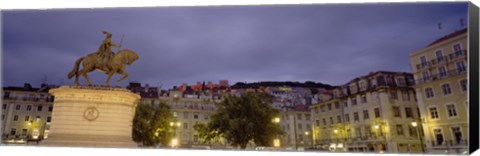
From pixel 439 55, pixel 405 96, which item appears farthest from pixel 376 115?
pixel 439 55

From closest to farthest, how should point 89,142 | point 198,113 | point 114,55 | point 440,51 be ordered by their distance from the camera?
point 89,142
point 114,55
point 440,51
point 198,113

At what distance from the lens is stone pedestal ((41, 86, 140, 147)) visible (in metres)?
15.2

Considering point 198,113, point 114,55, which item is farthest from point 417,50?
point 198,113

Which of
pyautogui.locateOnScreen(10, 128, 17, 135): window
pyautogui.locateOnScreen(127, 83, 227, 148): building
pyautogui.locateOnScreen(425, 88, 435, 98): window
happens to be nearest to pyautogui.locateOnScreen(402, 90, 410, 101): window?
pyautogui.locateOnScreen(425, 88, 435, 98): window

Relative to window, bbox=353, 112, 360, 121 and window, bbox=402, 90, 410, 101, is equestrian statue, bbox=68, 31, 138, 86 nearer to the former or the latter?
window, bbox=402, 90, 410, 101

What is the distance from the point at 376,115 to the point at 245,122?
16130mm

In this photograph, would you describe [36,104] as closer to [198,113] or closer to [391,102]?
[198,113]

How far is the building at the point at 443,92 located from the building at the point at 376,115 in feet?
13.4

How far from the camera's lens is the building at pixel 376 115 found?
37562mm

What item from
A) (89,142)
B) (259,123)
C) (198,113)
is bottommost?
(89,142)

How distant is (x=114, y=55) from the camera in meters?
17.0

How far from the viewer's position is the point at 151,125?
34.8 meters

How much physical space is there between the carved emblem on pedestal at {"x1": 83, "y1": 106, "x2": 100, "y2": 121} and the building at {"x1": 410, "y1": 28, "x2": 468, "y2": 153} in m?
21.7

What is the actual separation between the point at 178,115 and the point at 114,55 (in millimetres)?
35922
